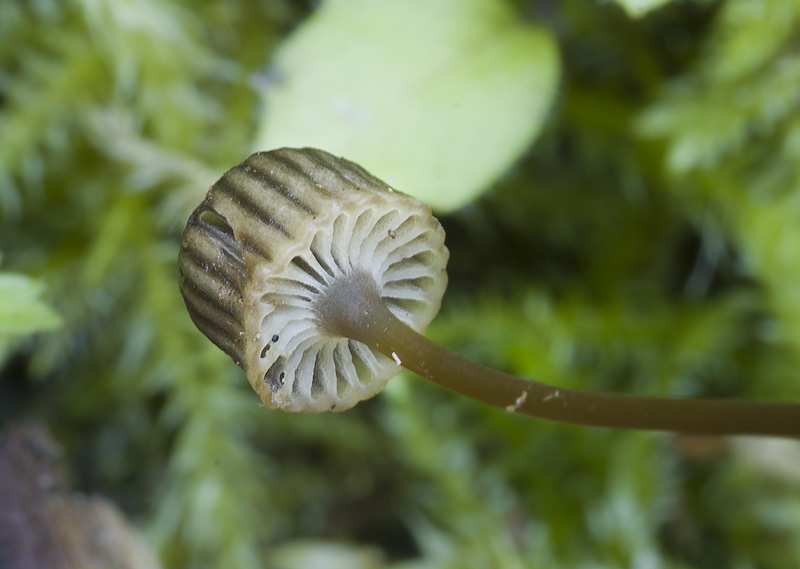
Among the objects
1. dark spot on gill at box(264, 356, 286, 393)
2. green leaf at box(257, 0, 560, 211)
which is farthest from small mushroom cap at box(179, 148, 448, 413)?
green leaf at box(257, 0, 560, 211)

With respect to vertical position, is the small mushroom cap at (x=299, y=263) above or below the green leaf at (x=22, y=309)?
above

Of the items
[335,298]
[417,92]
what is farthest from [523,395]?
[417,92]

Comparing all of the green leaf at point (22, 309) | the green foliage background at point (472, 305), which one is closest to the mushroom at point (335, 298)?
the green leaf at point (22, 309)

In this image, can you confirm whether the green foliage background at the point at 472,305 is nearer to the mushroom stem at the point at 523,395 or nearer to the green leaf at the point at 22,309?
the green leaf at the point at 22,309

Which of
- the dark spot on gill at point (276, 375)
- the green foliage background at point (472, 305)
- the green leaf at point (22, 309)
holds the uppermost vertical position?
the green foliage background at point (472, 305)

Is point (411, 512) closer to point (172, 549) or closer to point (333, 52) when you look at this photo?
point (172, 549)

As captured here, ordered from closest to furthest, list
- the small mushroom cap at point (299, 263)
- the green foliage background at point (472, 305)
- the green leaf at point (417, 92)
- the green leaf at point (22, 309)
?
the small mushroom cap at point (299, 263), the green leaf at point (22, 309), the green leaf at point (417, 92), the green foliage background at point (472, 305)

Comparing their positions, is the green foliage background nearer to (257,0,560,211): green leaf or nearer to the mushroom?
(257,0,560,211): green leaf
